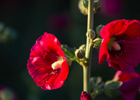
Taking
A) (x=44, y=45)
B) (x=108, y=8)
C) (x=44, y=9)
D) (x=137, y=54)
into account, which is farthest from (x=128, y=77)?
(x=44, y=9)

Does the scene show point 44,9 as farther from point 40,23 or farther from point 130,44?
point 130,44

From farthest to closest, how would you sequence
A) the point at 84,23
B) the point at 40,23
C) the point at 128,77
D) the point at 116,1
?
the point at 40,23, the point at 84,23, the point at 116,1, the point at 128,77

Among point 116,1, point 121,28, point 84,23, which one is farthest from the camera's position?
point 84,23

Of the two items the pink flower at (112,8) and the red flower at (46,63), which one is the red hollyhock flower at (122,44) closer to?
the red flower at (46,63)

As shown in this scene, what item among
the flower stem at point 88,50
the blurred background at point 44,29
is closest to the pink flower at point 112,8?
the blurred background at point 44,29

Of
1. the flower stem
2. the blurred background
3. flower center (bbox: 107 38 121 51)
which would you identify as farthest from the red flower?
the blurred background

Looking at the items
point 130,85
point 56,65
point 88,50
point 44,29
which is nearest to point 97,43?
point 88,50

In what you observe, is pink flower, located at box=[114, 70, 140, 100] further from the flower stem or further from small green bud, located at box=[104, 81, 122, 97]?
the flower stem
